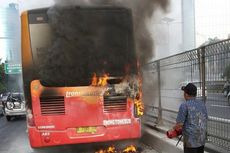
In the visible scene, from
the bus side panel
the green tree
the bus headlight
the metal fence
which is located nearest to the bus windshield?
the bus side panel

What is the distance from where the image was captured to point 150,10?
1051 centimetres

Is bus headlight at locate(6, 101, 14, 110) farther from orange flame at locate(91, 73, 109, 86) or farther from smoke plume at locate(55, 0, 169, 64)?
orange flame at locate(91, 73, 109, 86)

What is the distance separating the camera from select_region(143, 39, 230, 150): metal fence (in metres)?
6.38

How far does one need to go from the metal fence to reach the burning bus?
45.2 inches

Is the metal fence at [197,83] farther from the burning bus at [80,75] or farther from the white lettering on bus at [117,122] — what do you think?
the white lettering on bus at [117,122]

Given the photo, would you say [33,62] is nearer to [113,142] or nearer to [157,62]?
[113,142]

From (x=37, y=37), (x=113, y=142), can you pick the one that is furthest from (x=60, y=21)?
(x=113, y=142)

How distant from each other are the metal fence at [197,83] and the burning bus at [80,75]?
45.2 inches

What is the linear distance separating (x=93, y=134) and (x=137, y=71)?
1.66 metres

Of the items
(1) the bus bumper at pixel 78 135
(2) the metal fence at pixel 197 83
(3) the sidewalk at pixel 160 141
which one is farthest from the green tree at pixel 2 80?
(1) the bus bumper at pixel 78 135

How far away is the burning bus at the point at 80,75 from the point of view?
823 cm

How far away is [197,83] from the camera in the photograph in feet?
24.3

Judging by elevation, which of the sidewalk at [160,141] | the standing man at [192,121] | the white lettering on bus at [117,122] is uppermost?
the standing man at [192,121]

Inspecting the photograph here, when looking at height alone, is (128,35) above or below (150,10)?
below
